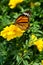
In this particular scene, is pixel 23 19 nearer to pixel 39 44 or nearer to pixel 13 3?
pixel 39 44

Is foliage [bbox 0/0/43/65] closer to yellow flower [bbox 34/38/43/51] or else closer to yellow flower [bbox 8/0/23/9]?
yellow flower [bbox 34/38/43/51]

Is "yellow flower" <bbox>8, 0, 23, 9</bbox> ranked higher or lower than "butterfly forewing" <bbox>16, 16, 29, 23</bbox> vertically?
higher

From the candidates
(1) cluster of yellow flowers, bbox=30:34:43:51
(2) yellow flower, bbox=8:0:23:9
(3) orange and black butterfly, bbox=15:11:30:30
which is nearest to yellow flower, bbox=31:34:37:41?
(1) cluster of yellow flowers, bbox=30:34:43:51

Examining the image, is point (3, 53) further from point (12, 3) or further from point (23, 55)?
point (12, 3)

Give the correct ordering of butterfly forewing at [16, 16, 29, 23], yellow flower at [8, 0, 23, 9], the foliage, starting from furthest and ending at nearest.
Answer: yellow flower at [8, 0, 23, 9] < butterfly forewing at [16, 16, 29, 23] < the foliage

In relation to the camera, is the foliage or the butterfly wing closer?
the foliage

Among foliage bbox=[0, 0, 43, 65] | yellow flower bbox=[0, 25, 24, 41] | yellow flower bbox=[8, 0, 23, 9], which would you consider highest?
yellow flower bbox=[8, 0, 23, 9]

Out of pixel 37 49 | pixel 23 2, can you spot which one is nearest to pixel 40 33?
pixel 37 49

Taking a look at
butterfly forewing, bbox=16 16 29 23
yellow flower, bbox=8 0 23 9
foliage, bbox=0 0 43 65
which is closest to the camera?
foliage, bbox=0 0 43 65
